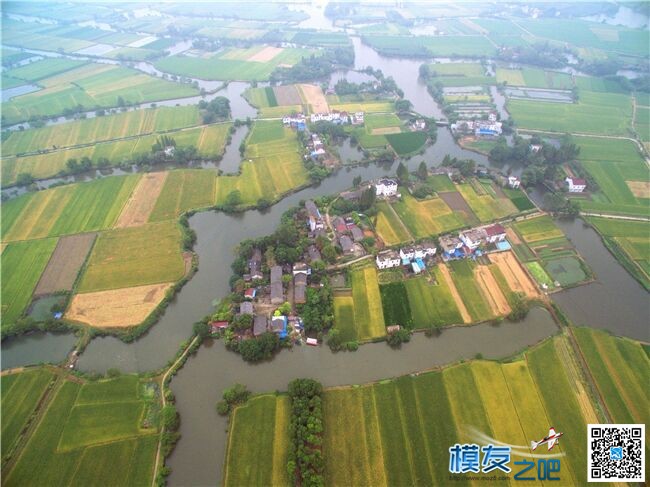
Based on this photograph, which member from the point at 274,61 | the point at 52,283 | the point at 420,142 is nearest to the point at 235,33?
the point at 274,61

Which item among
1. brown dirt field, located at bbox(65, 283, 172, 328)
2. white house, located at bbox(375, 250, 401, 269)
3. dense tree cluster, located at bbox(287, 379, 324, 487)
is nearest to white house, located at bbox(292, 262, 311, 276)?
white house, located at bbox(375, 250, 401, 269)

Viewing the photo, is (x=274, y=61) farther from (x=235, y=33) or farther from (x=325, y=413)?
(x=325, y=413)

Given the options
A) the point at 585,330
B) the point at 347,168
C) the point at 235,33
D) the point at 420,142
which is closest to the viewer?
the point at 585,330

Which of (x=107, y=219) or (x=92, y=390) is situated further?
(x=107, y=219)

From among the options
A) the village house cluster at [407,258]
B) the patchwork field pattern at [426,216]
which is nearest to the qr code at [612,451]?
the village house cluster at [407,258]

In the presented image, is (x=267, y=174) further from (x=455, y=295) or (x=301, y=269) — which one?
(x=455, y=295)

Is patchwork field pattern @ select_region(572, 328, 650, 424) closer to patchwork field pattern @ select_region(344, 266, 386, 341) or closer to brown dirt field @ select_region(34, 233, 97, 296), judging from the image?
patchwork field pattern @ select_region(344, 266, 386, 341)
